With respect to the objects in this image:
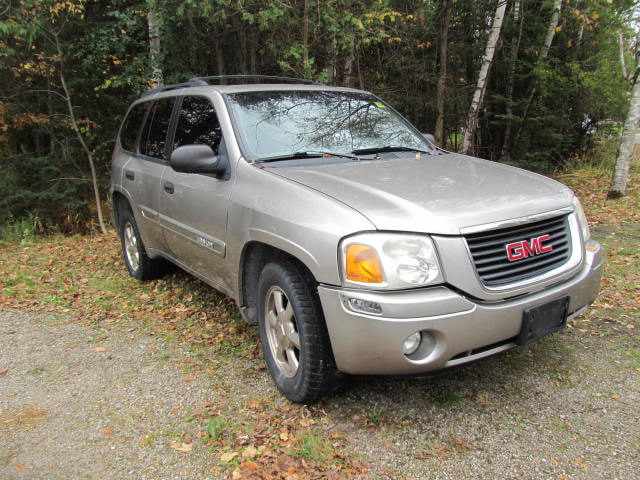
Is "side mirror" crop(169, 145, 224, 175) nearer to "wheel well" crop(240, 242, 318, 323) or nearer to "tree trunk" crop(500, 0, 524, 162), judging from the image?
"wheel well" crop(240, 242, 318, 323)

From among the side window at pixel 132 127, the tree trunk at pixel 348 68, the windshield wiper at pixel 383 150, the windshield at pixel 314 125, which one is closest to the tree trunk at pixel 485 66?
the tree trunk at pixel 348 68

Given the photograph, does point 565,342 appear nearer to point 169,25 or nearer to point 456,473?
point 456,473

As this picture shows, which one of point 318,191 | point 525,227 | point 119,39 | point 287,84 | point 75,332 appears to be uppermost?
point 119,39

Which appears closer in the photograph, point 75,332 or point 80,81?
point 75,332

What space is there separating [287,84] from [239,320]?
1.99 m

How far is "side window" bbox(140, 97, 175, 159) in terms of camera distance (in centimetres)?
451

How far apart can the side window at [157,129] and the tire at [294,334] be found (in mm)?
1994

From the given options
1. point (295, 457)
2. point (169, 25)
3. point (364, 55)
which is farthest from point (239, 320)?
point (364, 55)

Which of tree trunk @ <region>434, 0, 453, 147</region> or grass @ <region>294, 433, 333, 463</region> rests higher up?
tree trunk @ <region>434, 0, 453, 147</region>

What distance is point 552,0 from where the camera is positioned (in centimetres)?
995

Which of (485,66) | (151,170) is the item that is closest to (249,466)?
(151,170)

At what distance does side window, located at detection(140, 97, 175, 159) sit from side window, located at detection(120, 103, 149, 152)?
0.22 meters

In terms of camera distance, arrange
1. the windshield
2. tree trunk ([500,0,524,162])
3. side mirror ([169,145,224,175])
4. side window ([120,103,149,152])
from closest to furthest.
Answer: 1. side mirror ([169,145,224,175])
2. the windshield
3. side window ([120,103,149,152])
4. tree trunk ([500,0,524,162])

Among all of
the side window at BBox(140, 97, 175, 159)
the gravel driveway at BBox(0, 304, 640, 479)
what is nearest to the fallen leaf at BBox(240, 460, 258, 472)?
the gravel driveway at BBox(0, 304, 640, 479)
